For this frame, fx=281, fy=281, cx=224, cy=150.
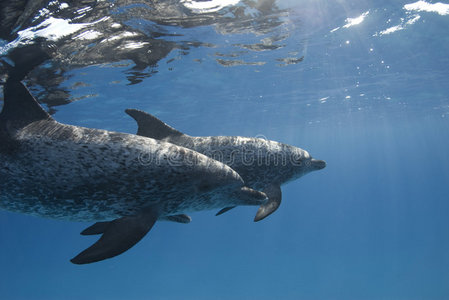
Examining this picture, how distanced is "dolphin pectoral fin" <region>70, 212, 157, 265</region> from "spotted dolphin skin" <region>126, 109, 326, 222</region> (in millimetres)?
2945

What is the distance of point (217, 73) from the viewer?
19391 millimetres

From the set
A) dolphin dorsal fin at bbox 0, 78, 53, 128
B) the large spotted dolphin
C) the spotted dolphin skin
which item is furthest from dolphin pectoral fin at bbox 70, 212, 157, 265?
the spotted dolphin skin

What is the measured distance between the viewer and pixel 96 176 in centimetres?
408

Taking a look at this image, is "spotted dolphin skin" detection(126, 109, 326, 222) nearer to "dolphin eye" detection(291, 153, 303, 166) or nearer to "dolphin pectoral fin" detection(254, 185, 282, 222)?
"dolphin pectoral fin" detection(254, 185, 282, 222)

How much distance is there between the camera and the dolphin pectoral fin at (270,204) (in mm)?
6574

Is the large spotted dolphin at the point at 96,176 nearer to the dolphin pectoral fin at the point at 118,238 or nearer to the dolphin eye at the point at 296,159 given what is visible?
the dolphin pectoral fin at the point at 118,238

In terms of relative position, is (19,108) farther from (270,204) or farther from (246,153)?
(270,204)

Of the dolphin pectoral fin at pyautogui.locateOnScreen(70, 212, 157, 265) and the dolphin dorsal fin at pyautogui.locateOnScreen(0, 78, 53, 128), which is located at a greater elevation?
the dolphin dorsal fin at pyautogui.locateOnScreen(0, 78, 53, 128)

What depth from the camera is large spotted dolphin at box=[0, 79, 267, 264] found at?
4.05 m

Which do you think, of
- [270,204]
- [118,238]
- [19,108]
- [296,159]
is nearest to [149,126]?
[19,108]

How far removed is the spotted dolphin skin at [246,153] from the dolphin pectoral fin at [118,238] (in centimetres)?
295

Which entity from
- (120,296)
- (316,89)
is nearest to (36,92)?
(316,89)

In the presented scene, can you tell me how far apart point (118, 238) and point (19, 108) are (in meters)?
3.04

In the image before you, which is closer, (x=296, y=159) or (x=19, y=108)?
(x=19, y=108)
